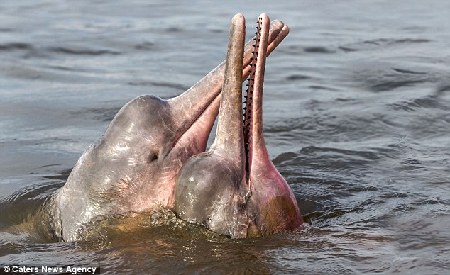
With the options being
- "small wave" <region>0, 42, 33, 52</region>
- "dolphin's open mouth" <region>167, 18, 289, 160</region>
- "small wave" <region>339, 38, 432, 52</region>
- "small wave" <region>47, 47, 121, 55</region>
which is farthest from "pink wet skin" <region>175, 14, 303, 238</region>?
"small wave" <region>0, 42, 33, 52</region>

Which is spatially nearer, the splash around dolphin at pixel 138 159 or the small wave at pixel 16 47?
the splash around dolphin at pixel 138 159

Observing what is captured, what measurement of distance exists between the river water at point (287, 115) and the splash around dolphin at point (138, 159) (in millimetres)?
204

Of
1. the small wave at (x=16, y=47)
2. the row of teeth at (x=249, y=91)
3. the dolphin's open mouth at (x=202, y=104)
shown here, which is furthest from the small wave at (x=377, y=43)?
the row of teeth at (x=249, y=91)

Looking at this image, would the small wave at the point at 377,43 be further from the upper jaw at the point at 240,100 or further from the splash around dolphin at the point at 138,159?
the upper jaw at the point at 240,100

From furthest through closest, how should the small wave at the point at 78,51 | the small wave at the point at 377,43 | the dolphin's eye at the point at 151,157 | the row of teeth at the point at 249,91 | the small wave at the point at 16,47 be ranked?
1. the small wave at the point at 16,47
2. the small wave at the point at 78,51
3. the small wave at the point at 377,43
4. the dolphin's eye at the point at 151,157
5. the row of teeth at the point at 249,91

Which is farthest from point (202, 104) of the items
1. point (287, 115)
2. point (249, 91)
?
point (287, 115)

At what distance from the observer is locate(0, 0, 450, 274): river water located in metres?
6.83

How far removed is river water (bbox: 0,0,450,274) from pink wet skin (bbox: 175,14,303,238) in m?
0.13

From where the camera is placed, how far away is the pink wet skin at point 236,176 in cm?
678

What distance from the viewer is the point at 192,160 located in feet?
22.6

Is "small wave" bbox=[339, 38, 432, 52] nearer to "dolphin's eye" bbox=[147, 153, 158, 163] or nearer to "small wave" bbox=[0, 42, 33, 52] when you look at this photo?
"small wave" bbox=[0, 42, 33, 52]

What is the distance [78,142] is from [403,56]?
16.2 ft

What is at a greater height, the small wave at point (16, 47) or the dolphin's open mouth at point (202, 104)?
the dolphin's open mouth at point (202, 104)

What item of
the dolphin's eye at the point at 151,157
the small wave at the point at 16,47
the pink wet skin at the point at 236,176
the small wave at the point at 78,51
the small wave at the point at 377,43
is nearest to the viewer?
the pink wet skin at the point at 236,176
